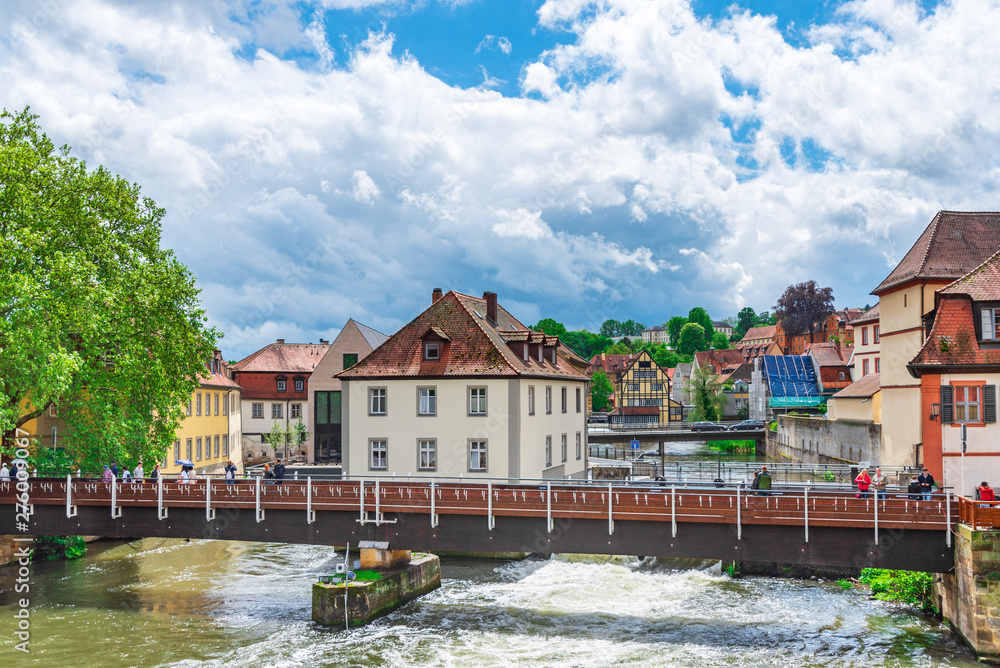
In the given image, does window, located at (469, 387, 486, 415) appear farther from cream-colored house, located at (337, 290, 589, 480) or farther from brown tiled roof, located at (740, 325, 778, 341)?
brown tiled roof, located at (740, 325, 778, 341)

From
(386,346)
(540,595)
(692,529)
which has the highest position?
(386,346)

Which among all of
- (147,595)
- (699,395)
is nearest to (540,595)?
(147,595)

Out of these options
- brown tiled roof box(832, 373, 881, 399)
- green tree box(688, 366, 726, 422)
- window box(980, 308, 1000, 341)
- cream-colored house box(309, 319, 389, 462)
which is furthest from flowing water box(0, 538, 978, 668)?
green tree box(688, 366, 726, 422)

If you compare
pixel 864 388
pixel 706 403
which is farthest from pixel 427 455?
pixel 706 403

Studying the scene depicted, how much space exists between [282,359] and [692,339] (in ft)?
456

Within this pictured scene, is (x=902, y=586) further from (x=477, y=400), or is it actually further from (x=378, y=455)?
(x=378, y=455)

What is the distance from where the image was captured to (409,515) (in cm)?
2594

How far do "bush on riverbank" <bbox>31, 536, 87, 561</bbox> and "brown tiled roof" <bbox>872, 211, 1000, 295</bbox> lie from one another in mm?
39839

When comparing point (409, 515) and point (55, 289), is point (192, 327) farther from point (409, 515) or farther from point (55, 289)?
point (409, 515)

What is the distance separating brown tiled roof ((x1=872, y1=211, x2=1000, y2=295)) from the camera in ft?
131

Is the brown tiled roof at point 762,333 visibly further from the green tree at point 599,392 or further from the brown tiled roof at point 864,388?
the brown tiled roof at point 864,388

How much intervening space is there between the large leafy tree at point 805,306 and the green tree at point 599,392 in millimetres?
32019

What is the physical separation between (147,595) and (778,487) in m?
21.8

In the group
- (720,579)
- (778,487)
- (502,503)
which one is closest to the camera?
(502,503)
